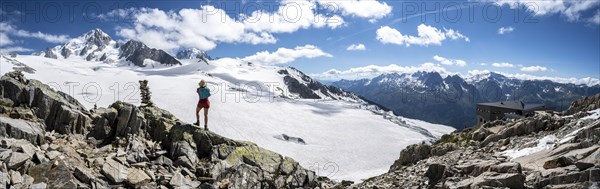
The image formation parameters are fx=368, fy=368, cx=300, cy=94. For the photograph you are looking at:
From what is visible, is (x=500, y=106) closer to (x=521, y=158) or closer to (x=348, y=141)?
(x=348, y=141)

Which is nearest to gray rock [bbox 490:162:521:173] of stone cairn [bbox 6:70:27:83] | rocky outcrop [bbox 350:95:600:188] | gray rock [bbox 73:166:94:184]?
rocky outcrop [bbox 350:95:600:188]

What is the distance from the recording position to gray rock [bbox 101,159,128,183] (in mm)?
18531

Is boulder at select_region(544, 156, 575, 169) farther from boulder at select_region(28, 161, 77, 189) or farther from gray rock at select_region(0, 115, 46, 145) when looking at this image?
gray rock at select_region(0, 115, 46, 145)

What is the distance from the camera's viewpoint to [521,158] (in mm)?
20906

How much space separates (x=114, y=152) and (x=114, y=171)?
3482 mm

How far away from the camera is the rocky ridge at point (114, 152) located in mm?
17156

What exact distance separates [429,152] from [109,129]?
28.4m

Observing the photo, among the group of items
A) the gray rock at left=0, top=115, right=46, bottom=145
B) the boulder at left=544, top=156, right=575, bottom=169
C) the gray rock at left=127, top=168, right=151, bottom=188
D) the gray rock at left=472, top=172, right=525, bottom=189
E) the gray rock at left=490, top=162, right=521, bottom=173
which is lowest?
the gray rock at left=127, top=168, right=151, bottom=188

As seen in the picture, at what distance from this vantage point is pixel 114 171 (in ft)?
62.3

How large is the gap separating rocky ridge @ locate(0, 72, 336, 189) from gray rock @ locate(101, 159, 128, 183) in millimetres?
46

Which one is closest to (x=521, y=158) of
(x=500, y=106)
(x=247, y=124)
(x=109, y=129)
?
(x=109, y=129)

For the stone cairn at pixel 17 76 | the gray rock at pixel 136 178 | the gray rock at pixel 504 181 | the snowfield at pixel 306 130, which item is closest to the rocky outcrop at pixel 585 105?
the gray rock at pixel 504 181

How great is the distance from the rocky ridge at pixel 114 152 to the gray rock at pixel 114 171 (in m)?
0.05

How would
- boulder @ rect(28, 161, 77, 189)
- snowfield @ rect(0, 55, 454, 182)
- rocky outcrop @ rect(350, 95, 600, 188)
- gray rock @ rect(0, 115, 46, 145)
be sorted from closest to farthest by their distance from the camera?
rocky outcrop @ rect(350, 95, 600, 188)
boulder @ rect(28, 161, 77, 189)
gray rock @ rect(0, 115, 46, 145)
snowfield @ rect(0, 55, 454, 182)
